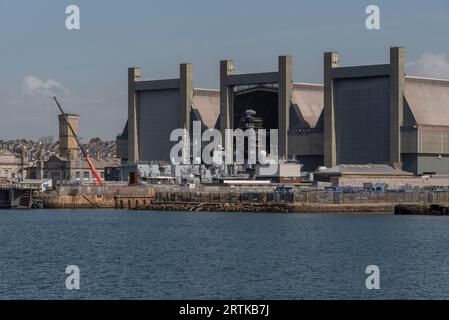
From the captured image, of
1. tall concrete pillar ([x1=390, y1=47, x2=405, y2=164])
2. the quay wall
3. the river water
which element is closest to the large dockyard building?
tall concrete pillar ([x1=390, y1=47, x2=405, y2=164])

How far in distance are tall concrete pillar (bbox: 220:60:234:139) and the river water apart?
5999 cm

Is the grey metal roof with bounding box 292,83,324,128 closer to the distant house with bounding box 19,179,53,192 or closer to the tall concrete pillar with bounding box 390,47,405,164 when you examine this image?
the tall concrete pillar with bounding box 390,47,405,164

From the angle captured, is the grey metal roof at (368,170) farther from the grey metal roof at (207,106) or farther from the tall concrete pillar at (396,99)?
the grey metal roof at (207,106)

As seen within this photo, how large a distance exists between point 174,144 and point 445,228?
89.8 m

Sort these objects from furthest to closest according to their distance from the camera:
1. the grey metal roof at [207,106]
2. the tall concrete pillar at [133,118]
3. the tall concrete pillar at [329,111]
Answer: the tall concrete pillar at [133,118]
the grey metal roof at [207,106]
the tall concrete pillar at [329,111]

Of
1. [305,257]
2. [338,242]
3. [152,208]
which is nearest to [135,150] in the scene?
[152,208]

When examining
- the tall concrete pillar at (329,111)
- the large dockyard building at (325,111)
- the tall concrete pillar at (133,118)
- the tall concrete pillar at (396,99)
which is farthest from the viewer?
the tall concrete pillar at (133,118)

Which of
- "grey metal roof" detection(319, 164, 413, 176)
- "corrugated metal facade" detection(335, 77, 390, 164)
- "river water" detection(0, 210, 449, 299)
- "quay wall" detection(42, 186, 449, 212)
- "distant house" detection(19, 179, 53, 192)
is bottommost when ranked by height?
"river water" detection(0, 210, 449, 299)

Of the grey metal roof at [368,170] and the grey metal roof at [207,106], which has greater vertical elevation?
the grey metal roof at [207,106]

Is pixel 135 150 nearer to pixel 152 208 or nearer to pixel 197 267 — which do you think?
pixel 152 208

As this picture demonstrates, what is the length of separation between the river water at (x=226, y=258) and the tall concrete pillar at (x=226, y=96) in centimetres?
5999

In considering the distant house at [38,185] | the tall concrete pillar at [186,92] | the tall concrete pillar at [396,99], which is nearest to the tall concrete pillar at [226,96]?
the tall concrete pillar at [186,92]

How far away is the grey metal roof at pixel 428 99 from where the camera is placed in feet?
555

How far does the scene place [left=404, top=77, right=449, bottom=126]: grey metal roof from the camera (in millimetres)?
169250
